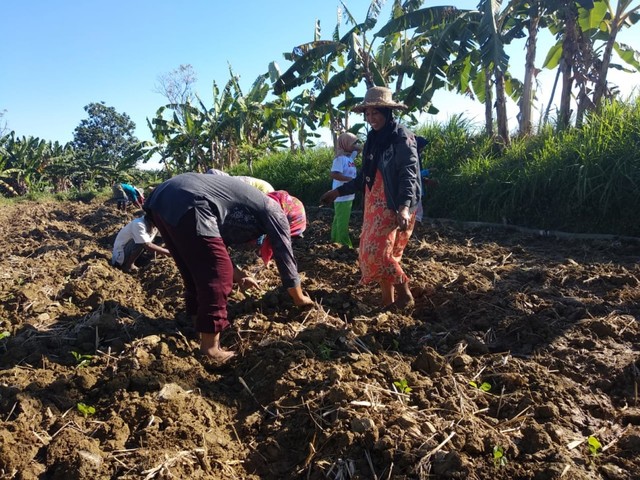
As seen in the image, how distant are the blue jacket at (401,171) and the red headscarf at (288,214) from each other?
69cm

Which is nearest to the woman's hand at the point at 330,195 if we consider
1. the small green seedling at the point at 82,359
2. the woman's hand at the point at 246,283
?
the woman's hand at the point at 246,283

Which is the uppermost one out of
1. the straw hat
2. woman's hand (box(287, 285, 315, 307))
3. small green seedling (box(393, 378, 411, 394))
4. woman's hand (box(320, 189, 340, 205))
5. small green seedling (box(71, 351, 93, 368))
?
the straw hat

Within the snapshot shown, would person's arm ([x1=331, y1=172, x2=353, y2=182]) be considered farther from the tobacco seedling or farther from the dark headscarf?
the tobacco seedling

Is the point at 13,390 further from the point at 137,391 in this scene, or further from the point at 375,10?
the point at 375,10

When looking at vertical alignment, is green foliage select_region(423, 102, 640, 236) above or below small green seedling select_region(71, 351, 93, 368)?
above

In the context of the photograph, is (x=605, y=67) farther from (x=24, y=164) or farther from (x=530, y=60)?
(x=24, y=164)

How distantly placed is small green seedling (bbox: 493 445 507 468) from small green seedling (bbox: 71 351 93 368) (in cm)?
235

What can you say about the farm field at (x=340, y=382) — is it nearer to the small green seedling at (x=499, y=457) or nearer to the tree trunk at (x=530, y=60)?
the small green seedling at (x=499, y=457)

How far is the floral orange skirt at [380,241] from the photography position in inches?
141

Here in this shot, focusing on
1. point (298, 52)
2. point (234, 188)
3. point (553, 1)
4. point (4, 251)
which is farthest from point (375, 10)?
point (234, 188)

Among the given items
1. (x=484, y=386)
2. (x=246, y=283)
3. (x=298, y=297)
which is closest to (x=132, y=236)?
(x=246, y=283)

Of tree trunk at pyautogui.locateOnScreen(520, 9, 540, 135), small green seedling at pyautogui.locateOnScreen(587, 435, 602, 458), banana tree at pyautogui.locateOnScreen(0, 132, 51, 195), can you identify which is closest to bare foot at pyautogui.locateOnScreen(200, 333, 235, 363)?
small green seedling at pyautogui.locateOnScreen(587, 435, 602, 458)

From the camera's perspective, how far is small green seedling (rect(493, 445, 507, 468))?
2.04 meters

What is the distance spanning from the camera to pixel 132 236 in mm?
5586
